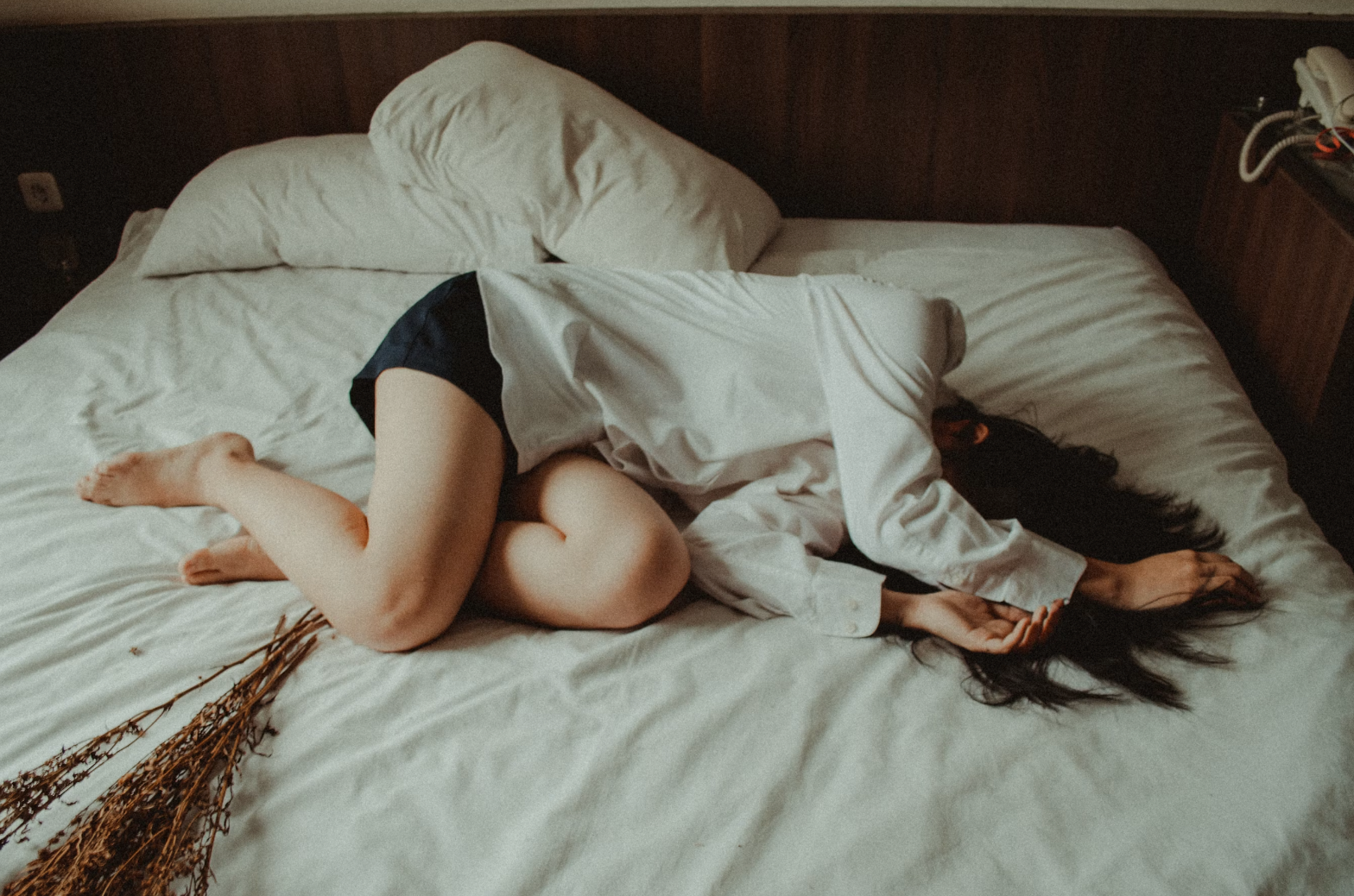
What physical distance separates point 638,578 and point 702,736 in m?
0.18

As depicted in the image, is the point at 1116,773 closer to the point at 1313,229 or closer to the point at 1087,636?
the point at 1087,636

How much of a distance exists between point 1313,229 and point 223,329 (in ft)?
5.61

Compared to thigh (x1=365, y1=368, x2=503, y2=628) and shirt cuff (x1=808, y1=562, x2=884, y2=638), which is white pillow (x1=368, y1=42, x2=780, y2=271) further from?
shirt cuff (x1=808, y1=562, x2=884, y2=638)

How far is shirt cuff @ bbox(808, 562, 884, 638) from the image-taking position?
964 mm

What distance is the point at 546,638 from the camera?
969 millimetres

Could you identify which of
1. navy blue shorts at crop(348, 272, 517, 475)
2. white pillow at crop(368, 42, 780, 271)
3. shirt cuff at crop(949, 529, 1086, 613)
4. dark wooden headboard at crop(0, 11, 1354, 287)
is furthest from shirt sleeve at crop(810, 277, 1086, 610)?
dark wooden headboard at crop(0, 11, 1354, 287)

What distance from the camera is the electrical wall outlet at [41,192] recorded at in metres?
2.00

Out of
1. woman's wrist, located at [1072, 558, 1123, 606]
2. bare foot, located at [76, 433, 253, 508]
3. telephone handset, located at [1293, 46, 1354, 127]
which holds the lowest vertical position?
woman's wrist, located at [1072, 558, 1123, 606]

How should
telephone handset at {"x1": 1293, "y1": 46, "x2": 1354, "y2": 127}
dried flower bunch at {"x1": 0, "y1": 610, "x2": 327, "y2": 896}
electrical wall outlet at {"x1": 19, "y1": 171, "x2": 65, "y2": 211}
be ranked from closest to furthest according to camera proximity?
dried flower bunch at {"x1": 0, "y1": 610, "x2": 327, "y2": 896}
telephone handset at {"x1": 1293, "y1": 46, "x2": 1354, "y2": 127}
electrical wall outlet at {"x1": 19, "y1": 171, "x2": 65, "y2": 211}

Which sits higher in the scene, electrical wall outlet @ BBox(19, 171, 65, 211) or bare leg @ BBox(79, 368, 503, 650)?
electrical wall outlet @ BBox(19, 171, 65, 211)

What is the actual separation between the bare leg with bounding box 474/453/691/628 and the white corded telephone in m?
1.23

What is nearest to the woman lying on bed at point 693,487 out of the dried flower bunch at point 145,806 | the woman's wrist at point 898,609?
the woman's wrist at point 898,609

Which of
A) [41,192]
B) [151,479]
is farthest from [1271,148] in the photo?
[41,192]

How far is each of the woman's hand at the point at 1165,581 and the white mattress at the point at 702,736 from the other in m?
0.05
